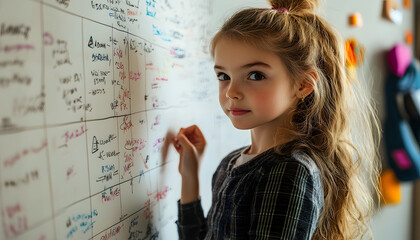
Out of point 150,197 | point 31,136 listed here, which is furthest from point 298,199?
point 31,136

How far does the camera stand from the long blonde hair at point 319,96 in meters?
0.77

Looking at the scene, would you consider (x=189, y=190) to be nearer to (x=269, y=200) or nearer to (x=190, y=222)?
(x=190, y=222)

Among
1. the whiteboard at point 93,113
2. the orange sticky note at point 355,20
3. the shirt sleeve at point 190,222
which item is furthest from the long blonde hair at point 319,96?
the orange sticky note at point 355,20

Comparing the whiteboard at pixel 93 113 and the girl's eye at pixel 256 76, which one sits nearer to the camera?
the whiteboard at pixel 93 113

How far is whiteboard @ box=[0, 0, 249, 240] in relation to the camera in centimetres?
49

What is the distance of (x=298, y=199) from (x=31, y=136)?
1.49 ft

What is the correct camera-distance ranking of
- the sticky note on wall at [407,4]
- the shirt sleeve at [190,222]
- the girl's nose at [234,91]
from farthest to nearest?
the sticky note on wall at [407,4]
the shirt sleeve at [190,222]
the girl's nose at [234,91]

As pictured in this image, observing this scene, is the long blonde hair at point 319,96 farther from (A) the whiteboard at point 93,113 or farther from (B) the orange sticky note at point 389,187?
(B) the orange sticky note at point 389,187

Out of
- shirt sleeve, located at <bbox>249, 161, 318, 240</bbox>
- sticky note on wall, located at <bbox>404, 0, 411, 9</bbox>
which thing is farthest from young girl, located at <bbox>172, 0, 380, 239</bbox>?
sticky note on wall, located at <bbox>404, 0, 411, 9</bbox>

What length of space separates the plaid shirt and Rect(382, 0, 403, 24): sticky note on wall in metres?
1.50

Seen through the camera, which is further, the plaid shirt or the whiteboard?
the plaid shirt

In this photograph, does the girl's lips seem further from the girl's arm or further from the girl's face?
the girl's arm

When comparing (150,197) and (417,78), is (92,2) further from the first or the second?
(417,78)

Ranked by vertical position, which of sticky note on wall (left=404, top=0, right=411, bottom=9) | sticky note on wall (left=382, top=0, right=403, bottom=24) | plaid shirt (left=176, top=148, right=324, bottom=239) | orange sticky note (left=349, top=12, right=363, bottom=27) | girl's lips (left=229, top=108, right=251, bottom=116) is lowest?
plaid shirt (left=176, top=148, right=324, bottom=239)
